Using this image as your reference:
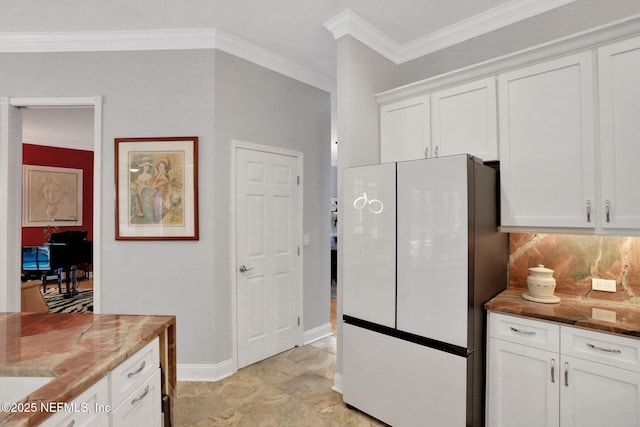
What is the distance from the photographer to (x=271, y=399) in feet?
8.31

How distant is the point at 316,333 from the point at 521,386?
7.16 ft

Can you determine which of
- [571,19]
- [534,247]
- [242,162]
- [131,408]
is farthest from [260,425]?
[571,19]

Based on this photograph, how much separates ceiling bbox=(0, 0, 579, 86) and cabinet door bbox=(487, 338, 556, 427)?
7.28 ft

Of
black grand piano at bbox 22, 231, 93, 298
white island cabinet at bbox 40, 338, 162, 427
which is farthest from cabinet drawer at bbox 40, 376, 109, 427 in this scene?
black grand piano at bbox 22, 231, 93, 298

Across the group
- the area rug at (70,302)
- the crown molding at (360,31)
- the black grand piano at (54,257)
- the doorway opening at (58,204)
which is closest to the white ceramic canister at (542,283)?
the crown molding at (360,31)

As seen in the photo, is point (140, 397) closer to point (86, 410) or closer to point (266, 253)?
point (86, 410)

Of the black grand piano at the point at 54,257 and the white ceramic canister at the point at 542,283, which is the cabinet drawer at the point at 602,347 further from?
the black grand piano at the point at 54,257

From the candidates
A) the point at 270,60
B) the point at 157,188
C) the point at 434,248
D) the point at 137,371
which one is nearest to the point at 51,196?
the point at 157,188

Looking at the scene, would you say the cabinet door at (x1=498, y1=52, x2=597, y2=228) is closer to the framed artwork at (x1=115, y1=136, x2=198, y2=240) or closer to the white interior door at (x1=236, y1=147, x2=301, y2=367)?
the white interior door at (x1=236, y1=147, x2=301, y2=367)

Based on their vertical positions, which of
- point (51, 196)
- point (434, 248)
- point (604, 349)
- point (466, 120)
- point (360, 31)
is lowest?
point (604, 349)

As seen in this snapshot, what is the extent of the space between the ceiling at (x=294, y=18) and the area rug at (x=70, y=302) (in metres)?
3.62

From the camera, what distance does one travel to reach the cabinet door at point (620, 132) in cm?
171

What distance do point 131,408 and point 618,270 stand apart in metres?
2.71

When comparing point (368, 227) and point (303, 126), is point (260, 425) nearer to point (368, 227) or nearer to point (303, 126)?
point (368, 227)
